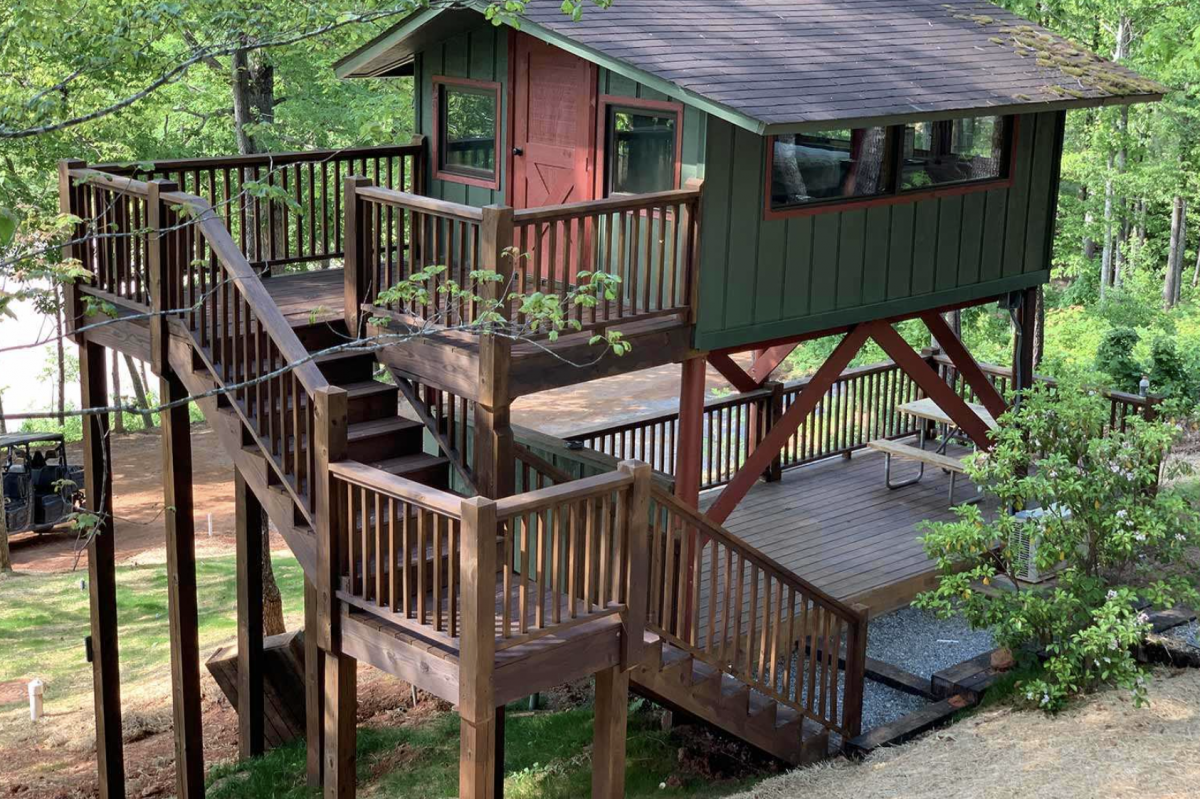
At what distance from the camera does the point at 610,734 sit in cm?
837

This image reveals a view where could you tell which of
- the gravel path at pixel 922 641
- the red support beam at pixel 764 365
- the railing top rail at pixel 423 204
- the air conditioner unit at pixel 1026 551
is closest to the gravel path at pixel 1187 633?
the air conditioner unit at pixel 1026 551

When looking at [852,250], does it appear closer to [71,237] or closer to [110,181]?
[110,181]

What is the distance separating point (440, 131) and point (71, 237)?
3381mm

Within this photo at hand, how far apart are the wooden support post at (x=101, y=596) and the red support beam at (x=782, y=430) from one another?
5184 millimetres

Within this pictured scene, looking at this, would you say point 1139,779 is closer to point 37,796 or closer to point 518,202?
point 518,202

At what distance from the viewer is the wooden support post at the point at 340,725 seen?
8531 millimetres

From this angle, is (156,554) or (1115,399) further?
(156,554)

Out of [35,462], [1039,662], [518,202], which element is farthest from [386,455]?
[35,462]

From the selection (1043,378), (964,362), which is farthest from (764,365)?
(1043,378)

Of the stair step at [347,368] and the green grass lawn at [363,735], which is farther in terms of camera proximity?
the green grass lawn at [363,735]

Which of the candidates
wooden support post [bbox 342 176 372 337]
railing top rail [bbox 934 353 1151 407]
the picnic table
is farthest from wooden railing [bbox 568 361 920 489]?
wooden support post [bbox 342 176 372 337]

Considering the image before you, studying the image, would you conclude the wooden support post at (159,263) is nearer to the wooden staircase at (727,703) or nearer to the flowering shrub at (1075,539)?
the wooden staircase at (727,703)

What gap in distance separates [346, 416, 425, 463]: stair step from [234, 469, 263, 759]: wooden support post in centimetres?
297

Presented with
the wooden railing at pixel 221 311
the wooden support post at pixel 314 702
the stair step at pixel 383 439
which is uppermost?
the wooden railing at pixel 221 311
